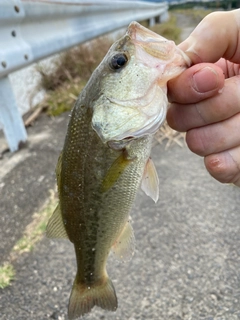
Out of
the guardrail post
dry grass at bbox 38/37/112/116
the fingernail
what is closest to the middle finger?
the fingernail

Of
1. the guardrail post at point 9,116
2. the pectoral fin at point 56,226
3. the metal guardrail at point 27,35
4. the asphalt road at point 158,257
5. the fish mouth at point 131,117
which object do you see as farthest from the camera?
the guardrail post at point 9,116

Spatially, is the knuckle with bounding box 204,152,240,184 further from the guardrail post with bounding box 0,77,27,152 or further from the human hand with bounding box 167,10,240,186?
the guardrail post with bounding box 0,77,27,152

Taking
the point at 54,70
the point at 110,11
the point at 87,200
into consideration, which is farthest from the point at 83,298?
the point at 110,11

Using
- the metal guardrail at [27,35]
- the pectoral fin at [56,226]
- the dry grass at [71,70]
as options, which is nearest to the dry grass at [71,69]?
the dry grass at [71,70]

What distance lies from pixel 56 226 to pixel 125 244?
1.14 feet

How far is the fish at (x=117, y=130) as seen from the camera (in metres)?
1.54

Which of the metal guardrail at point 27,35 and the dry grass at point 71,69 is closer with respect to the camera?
the metal guardrail at point 27,35

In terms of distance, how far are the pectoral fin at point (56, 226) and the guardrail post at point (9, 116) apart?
151 cm

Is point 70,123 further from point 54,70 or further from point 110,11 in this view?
point 110,11

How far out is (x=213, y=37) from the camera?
161 centimetres

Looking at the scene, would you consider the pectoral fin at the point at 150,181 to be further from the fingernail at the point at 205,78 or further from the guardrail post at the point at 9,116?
the guardrail post at the point at 9,116

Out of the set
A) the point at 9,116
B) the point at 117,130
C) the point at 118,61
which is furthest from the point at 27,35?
the point at 117,130

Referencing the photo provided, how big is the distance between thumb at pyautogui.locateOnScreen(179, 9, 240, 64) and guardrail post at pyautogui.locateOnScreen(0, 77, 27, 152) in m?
1.88

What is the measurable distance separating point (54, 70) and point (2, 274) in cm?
347
